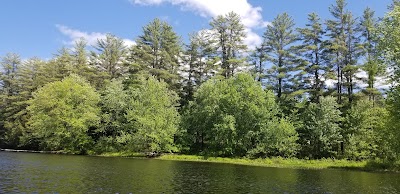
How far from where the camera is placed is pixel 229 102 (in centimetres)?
6575

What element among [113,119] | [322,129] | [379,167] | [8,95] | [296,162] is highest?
[8,95]

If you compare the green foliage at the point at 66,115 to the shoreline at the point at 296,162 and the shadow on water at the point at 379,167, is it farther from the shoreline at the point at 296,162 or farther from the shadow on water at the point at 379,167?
the shadow on water at the point at 379,167

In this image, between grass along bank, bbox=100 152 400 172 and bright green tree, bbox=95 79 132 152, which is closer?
grass along bank, bbox=100 152 400 172

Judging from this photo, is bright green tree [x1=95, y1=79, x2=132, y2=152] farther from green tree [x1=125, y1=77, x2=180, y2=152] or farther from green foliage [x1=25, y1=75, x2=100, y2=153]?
green foliage [x1=25, y1=75, x2=100, y2=153]

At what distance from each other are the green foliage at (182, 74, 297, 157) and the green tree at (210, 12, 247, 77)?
9.62 meters

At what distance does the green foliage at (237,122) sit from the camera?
60.7m

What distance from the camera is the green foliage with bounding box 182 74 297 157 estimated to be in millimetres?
60656

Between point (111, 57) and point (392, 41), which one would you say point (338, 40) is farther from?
point (111, 57)

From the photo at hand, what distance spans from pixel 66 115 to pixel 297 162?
45004mm

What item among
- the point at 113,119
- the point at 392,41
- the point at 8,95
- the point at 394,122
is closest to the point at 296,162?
the point at 394,122

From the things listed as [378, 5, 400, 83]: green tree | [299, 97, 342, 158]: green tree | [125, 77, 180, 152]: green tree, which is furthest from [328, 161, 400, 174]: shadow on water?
[125, 77, 180, 152]: green tree

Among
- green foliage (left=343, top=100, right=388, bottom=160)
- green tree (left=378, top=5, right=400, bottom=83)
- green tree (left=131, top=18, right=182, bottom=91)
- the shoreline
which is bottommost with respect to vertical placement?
the shoreline

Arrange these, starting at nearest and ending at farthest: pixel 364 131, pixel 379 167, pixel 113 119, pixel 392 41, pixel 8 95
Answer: pixel 392 41, pixel 379 167, pixel 364 131, pixel 113 119, pixel 8 95

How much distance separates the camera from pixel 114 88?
235ft
